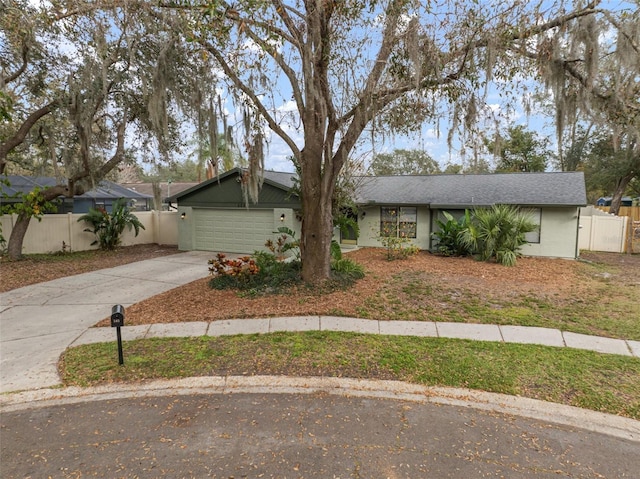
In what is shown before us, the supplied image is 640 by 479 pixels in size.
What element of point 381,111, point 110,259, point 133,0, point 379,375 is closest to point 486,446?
point 379,375

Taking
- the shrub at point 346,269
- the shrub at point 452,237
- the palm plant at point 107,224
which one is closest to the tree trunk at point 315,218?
the shrub at point 346,269

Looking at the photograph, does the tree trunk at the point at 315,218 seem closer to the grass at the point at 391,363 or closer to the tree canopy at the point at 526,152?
the grass at the point at 391,363

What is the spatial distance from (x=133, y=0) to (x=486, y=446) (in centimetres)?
753

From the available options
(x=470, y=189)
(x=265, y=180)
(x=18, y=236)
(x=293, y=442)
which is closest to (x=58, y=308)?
(x=293, y=442)

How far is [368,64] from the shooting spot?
655 centimetres

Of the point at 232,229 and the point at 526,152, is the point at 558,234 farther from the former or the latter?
the point at 526,152

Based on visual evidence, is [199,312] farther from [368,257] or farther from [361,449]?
[368,257]

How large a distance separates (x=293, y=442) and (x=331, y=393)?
2.94 ft

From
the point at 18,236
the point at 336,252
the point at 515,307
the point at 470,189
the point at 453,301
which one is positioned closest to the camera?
the point at 515,307

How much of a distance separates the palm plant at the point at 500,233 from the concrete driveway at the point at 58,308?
27.0 ft

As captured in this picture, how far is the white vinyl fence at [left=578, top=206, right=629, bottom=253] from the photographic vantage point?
14297mm

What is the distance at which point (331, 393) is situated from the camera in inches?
150

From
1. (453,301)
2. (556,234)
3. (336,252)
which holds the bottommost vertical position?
(453,301)

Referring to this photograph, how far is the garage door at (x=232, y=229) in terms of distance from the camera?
530 inches
